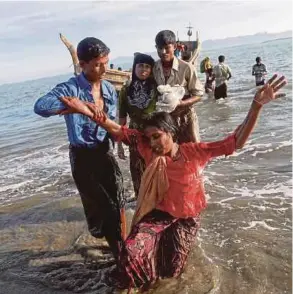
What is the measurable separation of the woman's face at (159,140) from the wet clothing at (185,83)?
1.30 meters

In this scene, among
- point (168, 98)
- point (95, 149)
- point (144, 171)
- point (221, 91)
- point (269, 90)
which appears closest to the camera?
point (269, 90)

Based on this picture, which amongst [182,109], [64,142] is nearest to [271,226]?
[182,109]

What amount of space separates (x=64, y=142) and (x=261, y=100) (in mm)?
9363

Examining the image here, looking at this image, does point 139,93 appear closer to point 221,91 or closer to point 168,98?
point 168,98

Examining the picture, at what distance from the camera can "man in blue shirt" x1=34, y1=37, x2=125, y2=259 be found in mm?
3127

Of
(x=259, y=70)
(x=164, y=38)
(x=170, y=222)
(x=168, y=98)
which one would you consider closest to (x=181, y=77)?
(x=164, y=38)

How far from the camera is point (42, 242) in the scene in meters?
4.33

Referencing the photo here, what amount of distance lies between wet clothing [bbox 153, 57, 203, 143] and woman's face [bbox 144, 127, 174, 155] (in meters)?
1.30

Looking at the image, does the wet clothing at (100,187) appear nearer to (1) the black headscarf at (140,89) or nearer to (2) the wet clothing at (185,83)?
(1) the black headscarf at (140,89)

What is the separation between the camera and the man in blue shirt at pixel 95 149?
3.13 m

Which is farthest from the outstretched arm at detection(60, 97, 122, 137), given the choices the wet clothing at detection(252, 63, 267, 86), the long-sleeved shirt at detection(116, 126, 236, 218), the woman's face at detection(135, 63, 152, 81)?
the wet clothing at detection(252, 63, 267, 86)

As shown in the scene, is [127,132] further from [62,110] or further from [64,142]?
[64,142]

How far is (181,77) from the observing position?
4.25 meters

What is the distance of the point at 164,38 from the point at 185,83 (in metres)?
0.54
